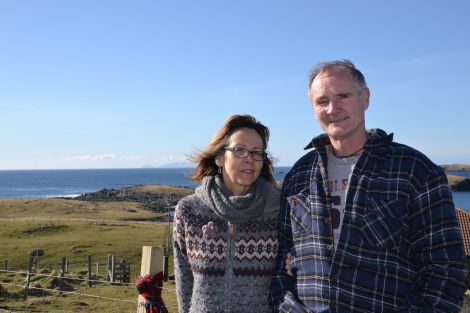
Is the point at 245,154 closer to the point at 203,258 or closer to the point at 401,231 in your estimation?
the point at 203,258

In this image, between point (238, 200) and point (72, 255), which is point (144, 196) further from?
point (238, 200)

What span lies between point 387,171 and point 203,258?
151 centimetres

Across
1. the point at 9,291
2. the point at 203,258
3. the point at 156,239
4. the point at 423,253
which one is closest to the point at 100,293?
the point at 9,291

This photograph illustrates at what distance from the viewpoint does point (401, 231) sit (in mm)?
2977

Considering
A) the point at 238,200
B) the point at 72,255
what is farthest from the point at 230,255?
the point at 72,255

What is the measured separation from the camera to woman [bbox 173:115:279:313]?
3727 mm

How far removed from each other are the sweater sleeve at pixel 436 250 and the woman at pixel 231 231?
115cm

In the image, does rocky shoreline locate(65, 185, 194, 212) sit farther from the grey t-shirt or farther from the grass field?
the grey t-shirt

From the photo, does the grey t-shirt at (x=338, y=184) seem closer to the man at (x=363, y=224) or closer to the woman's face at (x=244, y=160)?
the man at (x=363, y=224)

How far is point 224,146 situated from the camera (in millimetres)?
3912

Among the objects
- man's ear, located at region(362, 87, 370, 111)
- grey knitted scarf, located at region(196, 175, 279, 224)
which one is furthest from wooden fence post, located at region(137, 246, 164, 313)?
man's ear, located at region(362, 87, 370, 111)

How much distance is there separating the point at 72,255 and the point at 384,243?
35.2 m

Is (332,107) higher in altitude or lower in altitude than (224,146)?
higher

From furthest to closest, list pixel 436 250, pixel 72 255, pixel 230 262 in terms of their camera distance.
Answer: pixel 72 255, pixel 230 262, pixel 436 250
